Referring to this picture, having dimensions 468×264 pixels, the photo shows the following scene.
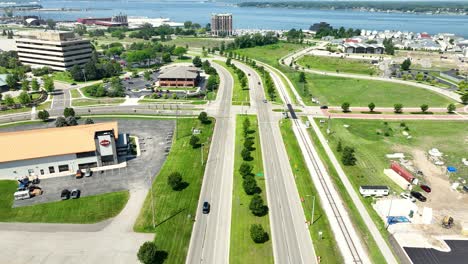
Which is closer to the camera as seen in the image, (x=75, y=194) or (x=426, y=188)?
(x=75, y=194)

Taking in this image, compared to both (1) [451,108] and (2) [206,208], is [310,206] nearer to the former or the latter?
(2) [206,208]

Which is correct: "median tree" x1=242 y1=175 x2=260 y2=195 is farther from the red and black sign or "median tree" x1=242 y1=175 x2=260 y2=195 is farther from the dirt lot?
the red and black sign

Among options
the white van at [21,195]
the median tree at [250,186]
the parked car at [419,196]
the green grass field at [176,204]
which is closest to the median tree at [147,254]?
the green grass field at [176,204]

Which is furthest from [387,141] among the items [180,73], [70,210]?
[180,73]

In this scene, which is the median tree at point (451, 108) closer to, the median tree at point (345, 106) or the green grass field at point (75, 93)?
the median tree at point (345, 106)

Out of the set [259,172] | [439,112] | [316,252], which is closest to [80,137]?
[259,172]

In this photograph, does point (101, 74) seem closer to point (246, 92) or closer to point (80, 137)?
point (246, 92)

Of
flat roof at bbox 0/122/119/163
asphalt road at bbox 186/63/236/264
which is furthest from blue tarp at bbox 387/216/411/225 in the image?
flat roof at bbox 0/122/119/163
